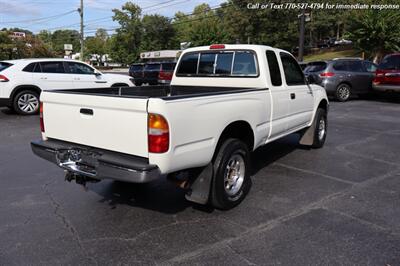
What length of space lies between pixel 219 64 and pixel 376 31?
22.2 metres

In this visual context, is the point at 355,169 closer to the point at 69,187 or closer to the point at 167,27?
the point at 69,187

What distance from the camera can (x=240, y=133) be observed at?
4.44m

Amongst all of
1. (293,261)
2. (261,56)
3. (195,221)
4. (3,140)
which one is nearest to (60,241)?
(195,221)

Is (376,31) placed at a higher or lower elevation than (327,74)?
higher

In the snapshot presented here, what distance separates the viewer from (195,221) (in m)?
3.88

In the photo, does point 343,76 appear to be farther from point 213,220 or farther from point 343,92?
point 213,220

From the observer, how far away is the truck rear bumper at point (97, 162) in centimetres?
321

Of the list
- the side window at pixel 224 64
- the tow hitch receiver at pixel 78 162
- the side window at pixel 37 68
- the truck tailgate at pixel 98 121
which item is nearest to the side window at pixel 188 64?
the side window at pixel 224 64

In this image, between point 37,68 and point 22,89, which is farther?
point 37,68

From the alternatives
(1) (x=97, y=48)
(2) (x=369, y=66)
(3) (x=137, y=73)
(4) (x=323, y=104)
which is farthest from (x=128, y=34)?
(4) (x=323, y=104)

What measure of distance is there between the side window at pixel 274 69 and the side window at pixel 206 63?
0.87m

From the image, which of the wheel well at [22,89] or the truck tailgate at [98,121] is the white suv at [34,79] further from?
the truck tailgate at [98,121]

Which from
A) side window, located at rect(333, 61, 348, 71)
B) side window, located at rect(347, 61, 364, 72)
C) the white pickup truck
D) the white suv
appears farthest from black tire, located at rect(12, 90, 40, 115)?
side window, located at rect(347, 61, 364, 72)

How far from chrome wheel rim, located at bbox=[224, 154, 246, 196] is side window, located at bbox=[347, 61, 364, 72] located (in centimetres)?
1212
